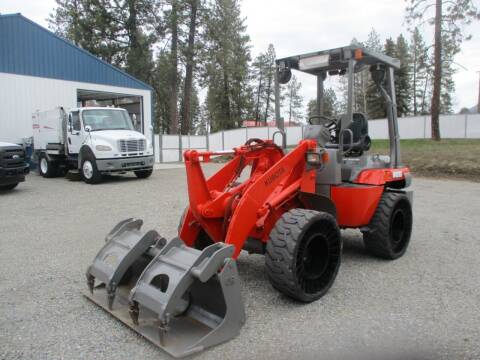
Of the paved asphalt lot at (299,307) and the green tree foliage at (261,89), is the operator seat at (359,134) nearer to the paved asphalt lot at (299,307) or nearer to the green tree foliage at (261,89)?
the paved asphalt lot at (299,307)

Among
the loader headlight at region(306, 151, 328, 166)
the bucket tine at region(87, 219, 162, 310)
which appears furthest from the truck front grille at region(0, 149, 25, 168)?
the loader headlight at region(306, 151, 328, 166)

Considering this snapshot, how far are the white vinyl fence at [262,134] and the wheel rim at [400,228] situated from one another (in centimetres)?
2087

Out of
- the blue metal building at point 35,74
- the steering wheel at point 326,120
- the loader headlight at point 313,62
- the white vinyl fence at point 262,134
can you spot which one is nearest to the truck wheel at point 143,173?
the blue metal building at point 35,74

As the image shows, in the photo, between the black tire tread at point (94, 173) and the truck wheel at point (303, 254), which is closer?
the truck wheel at point (303, 254)

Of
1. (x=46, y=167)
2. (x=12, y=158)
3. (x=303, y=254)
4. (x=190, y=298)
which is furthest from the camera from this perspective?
(x=46, y=167)

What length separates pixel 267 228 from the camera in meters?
4.56

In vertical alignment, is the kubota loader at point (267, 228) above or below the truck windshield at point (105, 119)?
below

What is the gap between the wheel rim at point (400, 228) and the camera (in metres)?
5.66

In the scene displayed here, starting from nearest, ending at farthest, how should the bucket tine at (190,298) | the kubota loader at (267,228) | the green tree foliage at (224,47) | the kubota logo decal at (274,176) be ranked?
the bucket tine at (190,298)
the kubota loader at (267,228)
the kubota logo decal at (274,176)
the green tree foliage at (224,47)

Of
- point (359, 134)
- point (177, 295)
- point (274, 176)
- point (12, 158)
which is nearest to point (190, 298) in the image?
point (177, 295)

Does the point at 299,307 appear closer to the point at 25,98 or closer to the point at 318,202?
the point at 318,202

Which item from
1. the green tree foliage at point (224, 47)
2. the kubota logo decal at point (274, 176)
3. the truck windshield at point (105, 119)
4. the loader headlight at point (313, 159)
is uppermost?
the green tree foliage at point (224, 47)

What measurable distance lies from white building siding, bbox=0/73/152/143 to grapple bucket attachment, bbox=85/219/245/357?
1739 cm

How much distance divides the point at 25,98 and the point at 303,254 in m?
18.8
